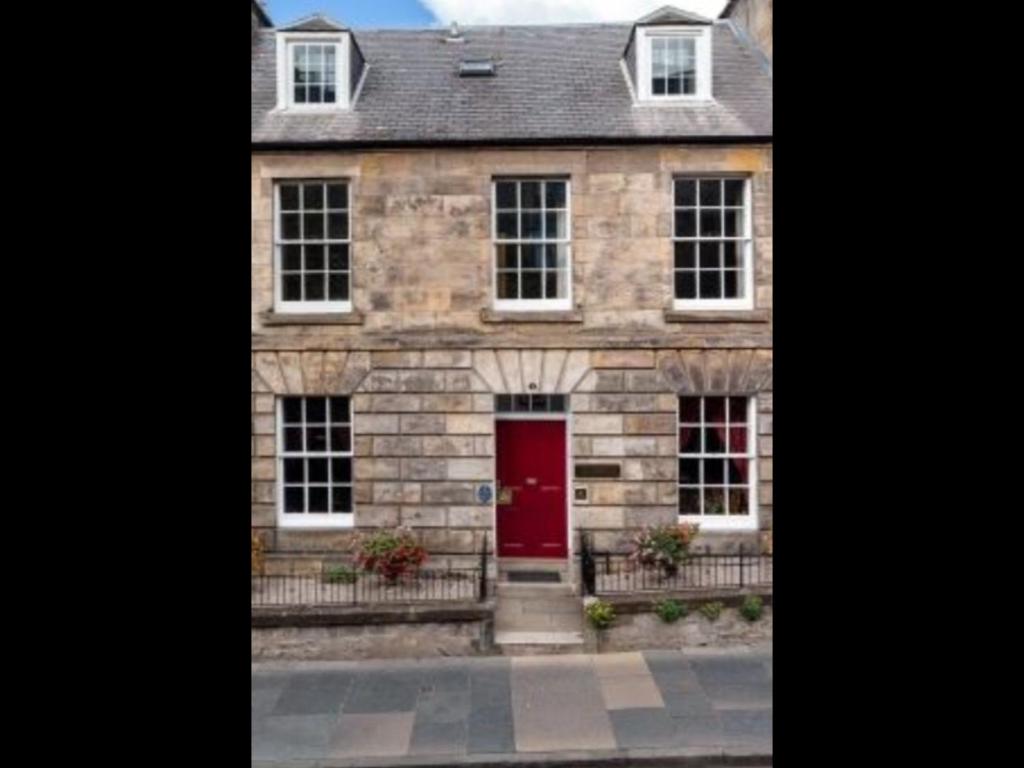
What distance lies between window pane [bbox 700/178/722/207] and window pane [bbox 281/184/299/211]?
6137 mm

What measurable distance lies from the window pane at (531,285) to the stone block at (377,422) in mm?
2732

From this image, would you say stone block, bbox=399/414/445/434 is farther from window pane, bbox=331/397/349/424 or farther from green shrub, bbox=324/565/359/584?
green shrub, bbox=324/565/359/584

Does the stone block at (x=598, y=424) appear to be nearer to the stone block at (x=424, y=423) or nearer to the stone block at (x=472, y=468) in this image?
the stone block at (x=472, y=468)

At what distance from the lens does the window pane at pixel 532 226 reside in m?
12.2

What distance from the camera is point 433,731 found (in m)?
7.79

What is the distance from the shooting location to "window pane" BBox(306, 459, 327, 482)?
1231 cm

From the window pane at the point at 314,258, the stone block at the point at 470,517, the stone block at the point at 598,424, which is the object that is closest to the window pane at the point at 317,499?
the stone block at the point at 470,517

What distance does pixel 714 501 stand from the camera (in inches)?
482

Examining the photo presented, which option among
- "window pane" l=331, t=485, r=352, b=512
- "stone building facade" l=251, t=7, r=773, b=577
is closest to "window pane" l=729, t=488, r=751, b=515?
"stone building facade" l=251, t=7, r=773, b=577

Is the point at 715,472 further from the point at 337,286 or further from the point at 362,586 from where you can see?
the point at 337,286
